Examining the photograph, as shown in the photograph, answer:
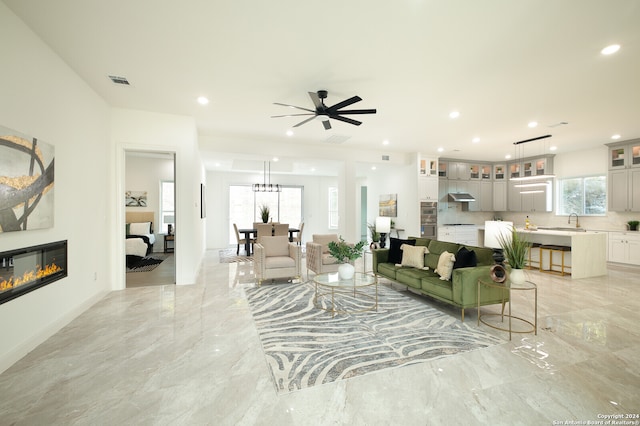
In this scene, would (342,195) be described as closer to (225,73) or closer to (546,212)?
(225,73)

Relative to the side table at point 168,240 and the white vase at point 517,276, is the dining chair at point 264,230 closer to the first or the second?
the side table at point 168,240

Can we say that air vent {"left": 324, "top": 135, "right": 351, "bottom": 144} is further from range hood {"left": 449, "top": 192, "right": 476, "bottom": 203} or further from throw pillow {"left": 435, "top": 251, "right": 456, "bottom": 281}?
range hood {"left": 449, "top": 192, "right": 476, "bottom": 203}

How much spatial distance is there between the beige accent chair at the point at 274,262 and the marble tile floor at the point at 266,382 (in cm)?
147

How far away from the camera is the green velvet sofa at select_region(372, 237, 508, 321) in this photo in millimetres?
3344

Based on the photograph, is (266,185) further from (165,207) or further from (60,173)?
(60,173)

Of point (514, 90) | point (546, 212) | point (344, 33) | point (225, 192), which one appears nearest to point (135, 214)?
point (225, 192)

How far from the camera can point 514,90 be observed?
3.89 meters

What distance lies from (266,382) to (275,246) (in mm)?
3371

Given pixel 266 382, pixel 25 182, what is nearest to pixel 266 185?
pixel 25 182

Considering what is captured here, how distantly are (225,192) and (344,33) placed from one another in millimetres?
8340

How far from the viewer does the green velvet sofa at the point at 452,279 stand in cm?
334

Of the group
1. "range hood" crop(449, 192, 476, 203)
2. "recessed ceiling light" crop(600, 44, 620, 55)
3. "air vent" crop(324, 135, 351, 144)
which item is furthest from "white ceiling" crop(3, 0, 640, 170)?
"range hood" crop(449, 192, 476, 203)

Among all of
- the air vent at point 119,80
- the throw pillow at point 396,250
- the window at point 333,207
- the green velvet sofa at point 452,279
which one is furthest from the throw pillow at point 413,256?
the window at point 333,207

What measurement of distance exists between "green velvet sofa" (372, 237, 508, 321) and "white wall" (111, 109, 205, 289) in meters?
3.50
